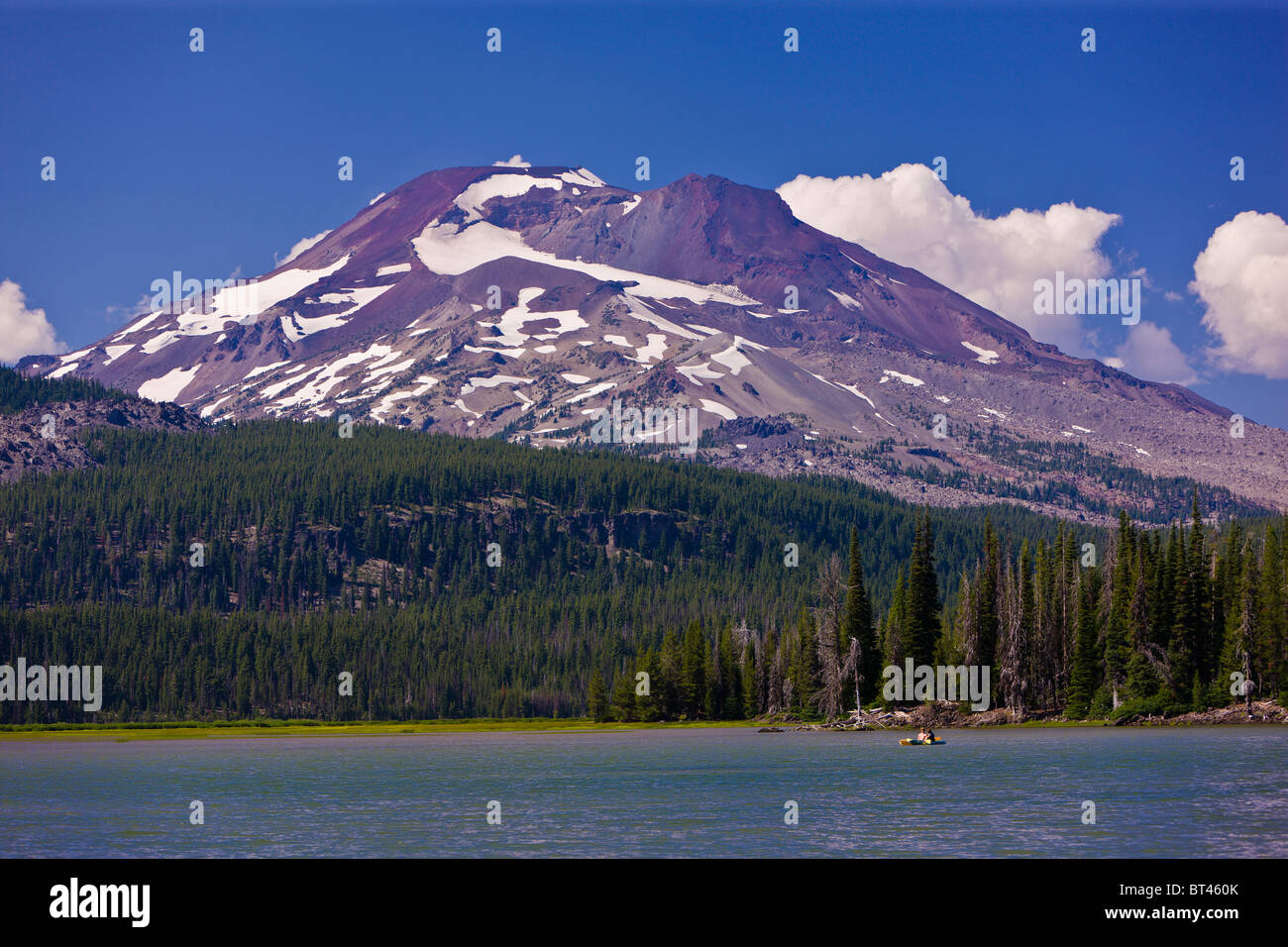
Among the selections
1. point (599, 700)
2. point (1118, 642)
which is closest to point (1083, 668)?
point (1118, 642)

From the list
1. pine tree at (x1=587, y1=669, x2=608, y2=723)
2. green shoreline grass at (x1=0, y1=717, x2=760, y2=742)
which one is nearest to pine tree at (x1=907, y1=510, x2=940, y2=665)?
green shoreline grass at (x1=0, y1=717, x2=760, y2=742)

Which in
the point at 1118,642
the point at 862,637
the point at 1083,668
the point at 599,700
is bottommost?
the point at 599,700

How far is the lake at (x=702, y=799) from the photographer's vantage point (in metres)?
54.3

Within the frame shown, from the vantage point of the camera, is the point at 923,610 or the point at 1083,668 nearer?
the point at 1083,668

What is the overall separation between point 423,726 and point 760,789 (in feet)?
407

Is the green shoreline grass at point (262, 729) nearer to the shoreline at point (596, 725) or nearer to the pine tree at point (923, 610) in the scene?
the shoreline at point (596, 725)

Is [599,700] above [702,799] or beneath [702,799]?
beneath

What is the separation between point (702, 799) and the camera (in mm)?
71812

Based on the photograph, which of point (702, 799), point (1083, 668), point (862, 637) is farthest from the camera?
point (862, 637)

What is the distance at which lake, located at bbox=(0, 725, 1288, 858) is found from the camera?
5431 centimetres

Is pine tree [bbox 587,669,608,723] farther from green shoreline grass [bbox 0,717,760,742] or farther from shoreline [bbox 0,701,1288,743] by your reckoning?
shoreline [bbox 0,701,1288,743]

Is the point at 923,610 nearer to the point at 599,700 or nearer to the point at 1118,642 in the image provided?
the point at 1118,642
